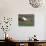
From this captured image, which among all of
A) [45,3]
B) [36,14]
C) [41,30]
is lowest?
[41,30]

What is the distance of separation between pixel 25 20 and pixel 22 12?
0.93 feet

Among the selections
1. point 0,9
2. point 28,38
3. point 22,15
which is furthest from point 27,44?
point 0,9

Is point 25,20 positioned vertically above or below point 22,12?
below

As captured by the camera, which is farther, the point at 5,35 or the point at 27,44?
the point at 5,35

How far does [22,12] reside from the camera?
13.3ft

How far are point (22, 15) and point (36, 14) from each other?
46cm

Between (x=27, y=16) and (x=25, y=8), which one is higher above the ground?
(x=25, y=8)

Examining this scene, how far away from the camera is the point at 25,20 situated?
13.2 feet

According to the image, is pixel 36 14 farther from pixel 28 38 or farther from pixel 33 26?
pixel 28 38

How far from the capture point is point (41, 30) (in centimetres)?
401

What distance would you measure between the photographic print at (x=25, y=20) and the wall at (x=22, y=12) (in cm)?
10

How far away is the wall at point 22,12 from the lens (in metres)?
4.00

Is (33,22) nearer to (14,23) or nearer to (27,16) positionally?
(27,16)

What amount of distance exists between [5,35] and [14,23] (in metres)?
0.49
